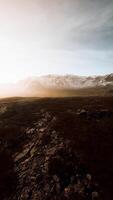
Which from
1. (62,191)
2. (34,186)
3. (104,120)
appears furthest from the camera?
(104,120)

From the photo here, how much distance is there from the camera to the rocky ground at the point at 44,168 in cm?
1628

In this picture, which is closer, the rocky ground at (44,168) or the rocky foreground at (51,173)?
the rocky foreground at (51,173)

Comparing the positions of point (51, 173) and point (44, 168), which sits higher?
point (44, 168)

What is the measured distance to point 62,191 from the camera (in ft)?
53.6

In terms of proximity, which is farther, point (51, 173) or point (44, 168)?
point (44, 168)

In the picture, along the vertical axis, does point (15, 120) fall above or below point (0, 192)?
above

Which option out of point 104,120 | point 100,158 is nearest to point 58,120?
point 104,120

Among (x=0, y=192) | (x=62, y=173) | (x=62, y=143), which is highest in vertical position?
(x=62, y=143)

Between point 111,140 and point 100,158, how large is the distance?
14.2 ft

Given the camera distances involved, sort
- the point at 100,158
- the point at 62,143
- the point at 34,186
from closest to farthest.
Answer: the point at 34,186 < the point at 100,158 < the point at 62,143

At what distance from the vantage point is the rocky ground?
53.4 ft

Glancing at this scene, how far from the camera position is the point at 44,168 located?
19.2m

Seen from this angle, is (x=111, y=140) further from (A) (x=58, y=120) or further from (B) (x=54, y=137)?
(A) (x=58, y=120)

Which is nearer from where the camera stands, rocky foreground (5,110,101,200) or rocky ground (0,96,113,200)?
rocky foreground (5,110,101,200)
